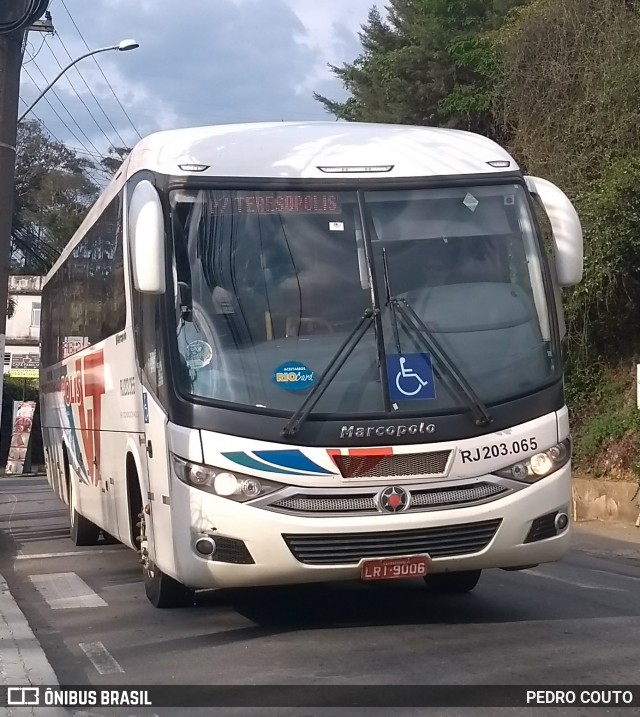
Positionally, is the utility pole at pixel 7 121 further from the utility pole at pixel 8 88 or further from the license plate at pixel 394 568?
the license plate at pixel 394 568

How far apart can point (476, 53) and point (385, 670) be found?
23324 mm

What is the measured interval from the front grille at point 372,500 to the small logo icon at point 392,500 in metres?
0.04

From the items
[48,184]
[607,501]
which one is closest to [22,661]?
[607,501]

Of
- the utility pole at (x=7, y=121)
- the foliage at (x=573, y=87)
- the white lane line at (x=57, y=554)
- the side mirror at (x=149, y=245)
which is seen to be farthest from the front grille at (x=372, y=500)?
the foliage at (x=573, y=87)

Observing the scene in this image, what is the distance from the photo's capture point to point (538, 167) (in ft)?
72.7

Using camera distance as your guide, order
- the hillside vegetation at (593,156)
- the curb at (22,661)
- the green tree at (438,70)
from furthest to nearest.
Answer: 1. the green tree at (438,70)
2. the hillside vegetation at (593,156)
3. the curb at (22,661)

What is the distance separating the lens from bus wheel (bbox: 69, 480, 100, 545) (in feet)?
45.0

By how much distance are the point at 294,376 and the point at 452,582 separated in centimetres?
290

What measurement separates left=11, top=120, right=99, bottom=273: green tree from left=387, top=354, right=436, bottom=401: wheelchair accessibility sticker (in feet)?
193

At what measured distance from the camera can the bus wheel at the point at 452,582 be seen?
29.4 feet

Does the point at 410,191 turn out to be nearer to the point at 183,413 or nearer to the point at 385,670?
the point at 183,413

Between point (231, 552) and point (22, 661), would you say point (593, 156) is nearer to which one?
point (231, 552)

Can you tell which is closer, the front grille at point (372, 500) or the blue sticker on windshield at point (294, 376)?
the front grille at point (372, 500)

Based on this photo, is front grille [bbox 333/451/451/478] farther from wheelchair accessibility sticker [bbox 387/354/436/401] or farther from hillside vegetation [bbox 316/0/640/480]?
hillside vegetation [bbox 316/0/640/480]
